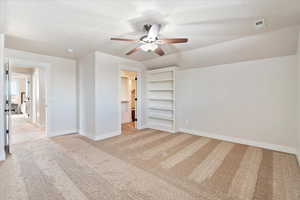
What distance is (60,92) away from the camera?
4.16 m

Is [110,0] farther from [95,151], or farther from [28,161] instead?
[28,161]

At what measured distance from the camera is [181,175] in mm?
2062

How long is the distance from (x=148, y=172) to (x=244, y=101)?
2.98 meters

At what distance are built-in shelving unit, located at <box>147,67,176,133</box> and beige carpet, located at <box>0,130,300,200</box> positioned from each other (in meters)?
1.50

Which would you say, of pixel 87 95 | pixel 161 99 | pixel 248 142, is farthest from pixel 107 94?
pixel 248 142

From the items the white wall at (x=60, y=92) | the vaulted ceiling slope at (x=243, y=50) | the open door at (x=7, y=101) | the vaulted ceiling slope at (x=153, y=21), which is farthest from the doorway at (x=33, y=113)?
the vaulted ceiling slope at (x=243, y=50)

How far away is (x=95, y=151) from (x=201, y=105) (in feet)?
10.5

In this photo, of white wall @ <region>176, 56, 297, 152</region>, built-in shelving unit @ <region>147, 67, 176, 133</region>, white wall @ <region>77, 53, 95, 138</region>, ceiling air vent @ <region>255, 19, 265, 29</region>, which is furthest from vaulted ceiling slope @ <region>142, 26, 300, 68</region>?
white wall @ <region>77, 53, 95, 138</region>

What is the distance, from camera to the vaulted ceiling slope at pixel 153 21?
5.89 feet

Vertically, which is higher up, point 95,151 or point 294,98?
point 294,98

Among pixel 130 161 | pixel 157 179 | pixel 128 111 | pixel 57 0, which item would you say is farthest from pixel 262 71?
pixel 128 111

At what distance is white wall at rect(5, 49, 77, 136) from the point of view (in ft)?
12.9

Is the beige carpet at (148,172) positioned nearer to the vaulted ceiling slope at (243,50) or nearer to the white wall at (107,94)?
the white wall at (107,94)

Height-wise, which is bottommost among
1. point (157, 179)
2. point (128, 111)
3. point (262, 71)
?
point (157, 179)
